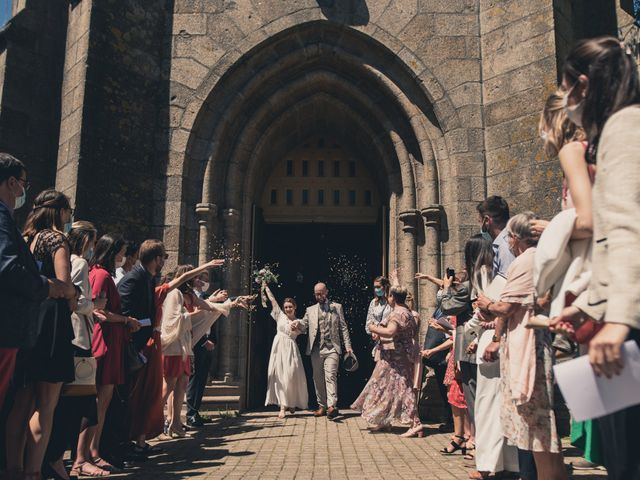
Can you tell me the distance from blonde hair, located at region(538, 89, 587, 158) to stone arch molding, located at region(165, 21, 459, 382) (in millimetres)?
5880

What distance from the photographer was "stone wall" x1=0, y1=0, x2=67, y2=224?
8.27 metres

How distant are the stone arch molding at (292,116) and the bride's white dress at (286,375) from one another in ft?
1.76

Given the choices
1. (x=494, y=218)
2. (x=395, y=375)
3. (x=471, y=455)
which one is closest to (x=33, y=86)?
(x=395, y=375)

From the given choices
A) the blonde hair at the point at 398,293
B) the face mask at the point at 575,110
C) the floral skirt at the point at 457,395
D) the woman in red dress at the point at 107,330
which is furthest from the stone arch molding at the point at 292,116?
the face mask at the point at 575,110

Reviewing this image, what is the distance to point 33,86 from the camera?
28.2ft

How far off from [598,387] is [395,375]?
5203 millimetres

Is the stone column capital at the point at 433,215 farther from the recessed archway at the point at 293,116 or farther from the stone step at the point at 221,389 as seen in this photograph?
the stone step at the point at 221,389

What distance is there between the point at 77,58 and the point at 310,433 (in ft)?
19.3

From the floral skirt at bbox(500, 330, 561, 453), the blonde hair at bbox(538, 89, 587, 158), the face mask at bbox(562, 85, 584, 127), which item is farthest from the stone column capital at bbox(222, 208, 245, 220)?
the face mask at bbox(562, 85, 584, 127)

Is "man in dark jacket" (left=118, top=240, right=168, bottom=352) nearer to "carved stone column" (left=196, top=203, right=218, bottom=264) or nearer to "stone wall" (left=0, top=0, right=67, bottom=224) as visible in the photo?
"carved stone column" (left=196, top=203, right=218, bottom=264)

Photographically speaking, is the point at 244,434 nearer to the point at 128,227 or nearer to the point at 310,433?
the point at 310,433

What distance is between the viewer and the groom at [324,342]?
26.6 feet

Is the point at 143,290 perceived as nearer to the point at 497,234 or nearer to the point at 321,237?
the point at 497,234

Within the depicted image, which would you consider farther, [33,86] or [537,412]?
[33,86]
